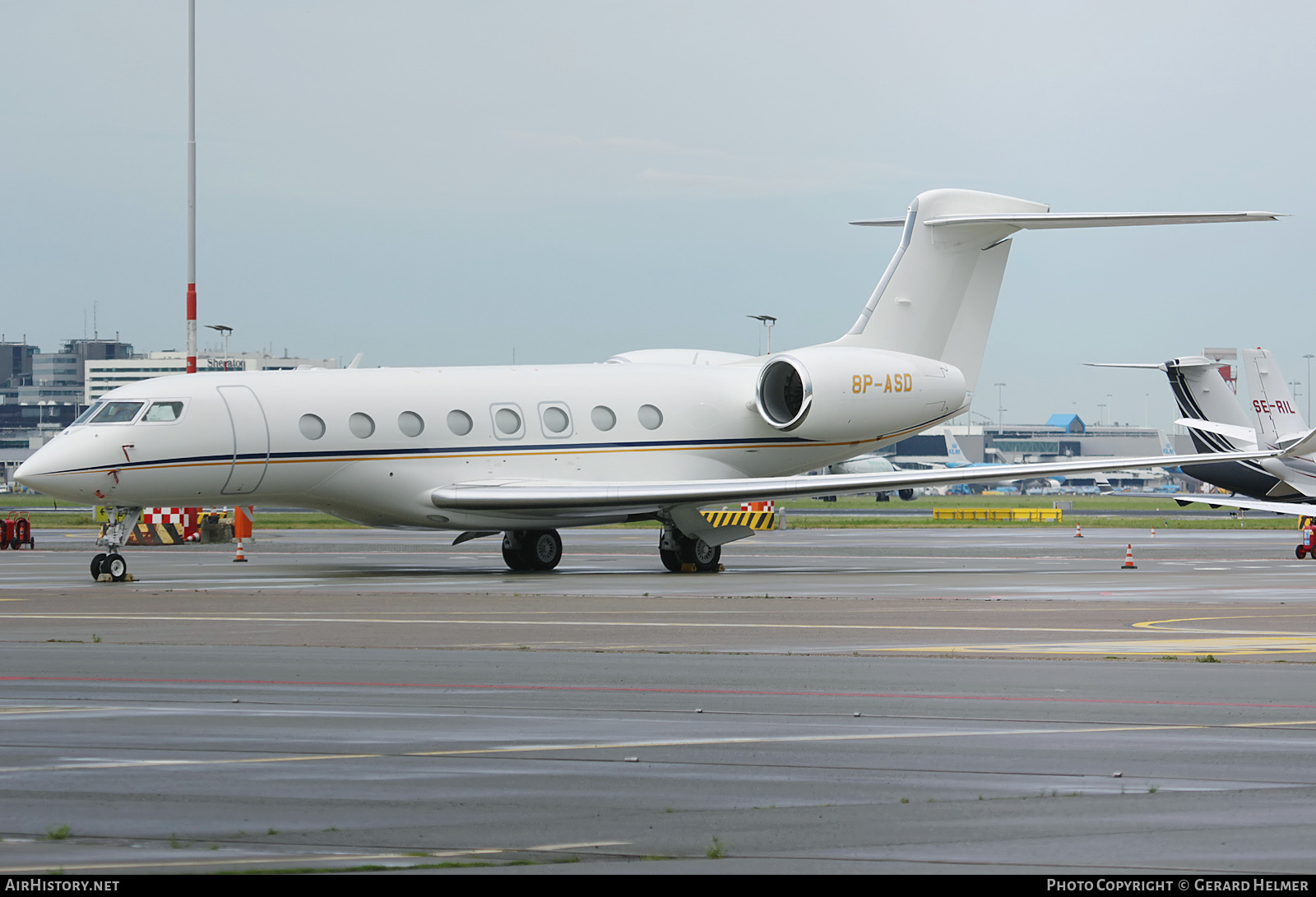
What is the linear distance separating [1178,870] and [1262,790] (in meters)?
1.73

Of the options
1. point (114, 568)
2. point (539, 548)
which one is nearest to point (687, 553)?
point (539, 548)

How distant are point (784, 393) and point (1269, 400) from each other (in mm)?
19888

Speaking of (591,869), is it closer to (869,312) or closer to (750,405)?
(750,405)

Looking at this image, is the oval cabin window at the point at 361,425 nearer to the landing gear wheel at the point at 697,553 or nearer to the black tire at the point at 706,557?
the landing gear wheel at the point at 697,553

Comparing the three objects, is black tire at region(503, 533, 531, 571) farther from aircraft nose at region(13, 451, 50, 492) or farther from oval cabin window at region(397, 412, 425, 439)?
aircraft nose at region(13, 451, 50, 492)

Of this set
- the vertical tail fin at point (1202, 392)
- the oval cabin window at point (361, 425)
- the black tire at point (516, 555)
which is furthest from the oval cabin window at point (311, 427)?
the vertical tail fin at point (1202, 392)

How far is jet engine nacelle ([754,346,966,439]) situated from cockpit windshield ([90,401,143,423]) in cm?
1112

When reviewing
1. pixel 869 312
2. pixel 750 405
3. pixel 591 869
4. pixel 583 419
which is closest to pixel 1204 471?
pixel 869 312

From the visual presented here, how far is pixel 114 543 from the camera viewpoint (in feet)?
76.2

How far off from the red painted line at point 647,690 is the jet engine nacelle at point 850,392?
16.9 m

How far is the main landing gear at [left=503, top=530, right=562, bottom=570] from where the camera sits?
2647 centimetres

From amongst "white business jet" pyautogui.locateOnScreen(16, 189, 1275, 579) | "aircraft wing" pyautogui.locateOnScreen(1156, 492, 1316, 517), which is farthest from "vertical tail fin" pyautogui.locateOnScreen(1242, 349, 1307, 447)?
"white business jet" pyautogui.locateOnScreen(16, 189, 1275, 579)

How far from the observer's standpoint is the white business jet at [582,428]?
914 inches

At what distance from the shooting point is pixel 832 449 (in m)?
28.4
